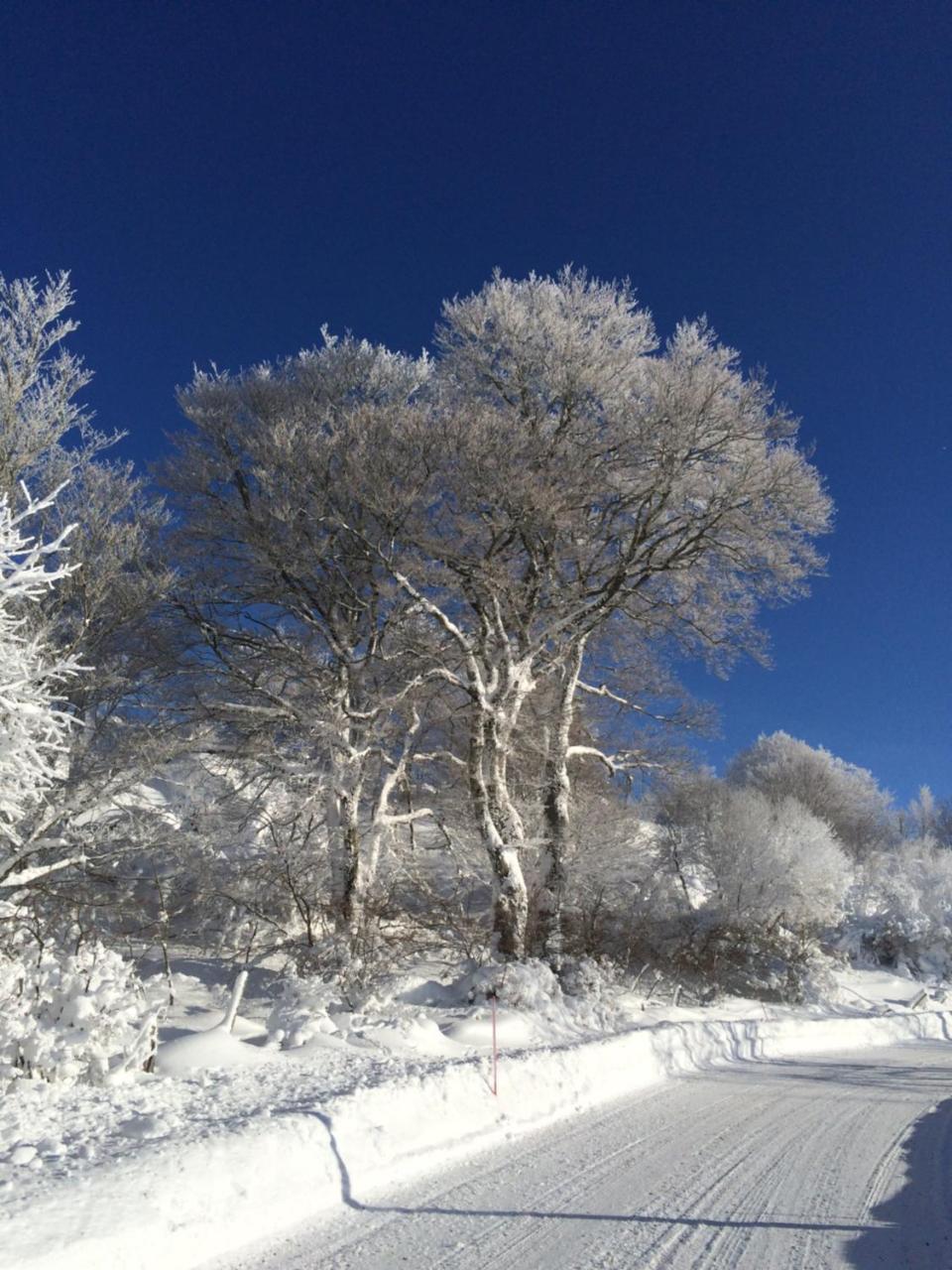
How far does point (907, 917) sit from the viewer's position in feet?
137

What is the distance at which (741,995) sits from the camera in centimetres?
2348

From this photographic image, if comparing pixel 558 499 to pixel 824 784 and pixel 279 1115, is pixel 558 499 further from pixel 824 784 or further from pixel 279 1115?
pixel 824 784

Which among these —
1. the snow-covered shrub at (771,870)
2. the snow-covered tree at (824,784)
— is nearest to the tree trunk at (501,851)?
the snow-covered shrub at (771,870)

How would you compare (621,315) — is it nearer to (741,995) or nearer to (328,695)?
(328,695)

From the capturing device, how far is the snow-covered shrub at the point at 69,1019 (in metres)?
6.91

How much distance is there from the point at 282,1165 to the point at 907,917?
144ft

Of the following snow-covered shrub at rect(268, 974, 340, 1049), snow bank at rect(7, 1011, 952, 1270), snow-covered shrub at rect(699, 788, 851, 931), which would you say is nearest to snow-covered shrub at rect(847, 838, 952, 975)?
snow-covered shrub at rect(699, 788, 851, 931)

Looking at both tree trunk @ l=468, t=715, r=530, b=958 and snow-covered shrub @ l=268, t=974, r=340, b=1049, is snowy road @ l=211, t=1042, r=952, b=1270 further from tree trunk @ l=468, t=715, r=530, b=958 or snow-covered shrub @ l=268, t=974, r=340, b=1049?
tree trunk @ l=468, t=715, r=530, b=958

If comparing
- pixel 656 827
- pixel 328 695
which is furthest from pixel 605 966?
Answer: pixel 656 827

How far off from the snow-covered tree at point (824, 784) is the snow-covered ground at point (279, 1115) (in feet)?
175

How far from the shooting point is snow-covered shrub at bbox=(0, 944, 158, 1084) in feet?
22.7

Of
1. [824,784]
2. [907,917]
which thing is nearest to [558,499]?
[907,917]

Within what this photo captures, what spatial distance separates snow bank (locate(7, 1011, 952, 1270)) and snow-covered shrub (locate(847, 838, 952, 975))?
119 feet

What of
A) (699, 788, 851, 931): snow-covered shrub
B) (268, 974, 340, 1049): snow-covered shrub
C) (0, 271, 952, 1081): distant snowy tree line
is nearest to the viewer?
(268, 974, 340, 1049): snow-covered shrub
